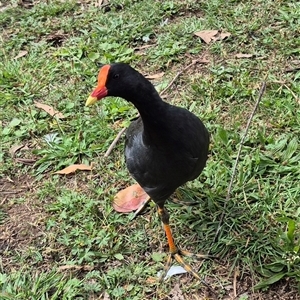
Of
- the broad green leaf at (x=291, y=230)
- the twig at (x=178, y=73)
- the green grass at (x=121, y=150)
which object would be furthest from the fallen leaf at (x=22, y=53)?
the broad green leaf at (x=291, y=230)

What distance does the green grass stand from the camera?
10.6 ft

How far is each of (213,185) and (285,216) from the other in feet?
1.82

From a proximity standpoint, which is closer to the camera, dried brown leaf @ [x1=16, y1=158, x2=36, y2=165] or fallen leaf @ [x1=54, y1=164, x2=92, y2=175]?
fallen leaf @ [x1=54, y1=164, x2=92, y2=175]

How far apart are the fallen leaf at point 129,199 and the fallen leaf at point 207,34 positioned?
1.86 meters

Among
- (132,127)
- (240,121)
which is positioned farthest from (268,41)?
(132,127)

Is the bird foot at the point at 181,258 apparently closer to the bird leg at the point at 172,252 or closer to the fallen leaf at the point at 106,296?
the bird leg at the point at 172,252

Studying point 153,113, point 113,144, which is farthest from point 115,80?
point 113,144

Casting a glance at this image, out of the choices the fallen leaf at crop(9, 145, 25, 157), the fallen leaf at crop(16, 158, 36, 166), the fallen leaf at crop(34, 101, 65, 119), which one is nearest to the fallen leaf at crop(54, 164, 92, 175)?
the fallen leaf at crop(16, 158, 36, 166)

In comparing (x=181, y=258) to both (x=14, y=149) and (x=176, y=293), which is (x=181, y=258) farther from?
(x=14, y=149)

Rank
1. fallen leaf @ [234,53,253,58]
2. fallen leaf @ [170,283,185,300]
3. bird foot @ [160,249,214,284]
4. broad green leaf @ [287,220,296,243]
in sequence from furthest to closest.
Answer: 1. fallen leaf @ [234,53,253,58]
2. bird foot @ [160,249,214,284]
3. fallen leaf @ [170,283,185,300]
4. broad green leaf @ [287,220,296,243]

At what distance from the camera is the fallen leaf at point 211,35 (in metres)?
4.93

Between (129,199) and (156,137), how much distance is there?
1.09 meters

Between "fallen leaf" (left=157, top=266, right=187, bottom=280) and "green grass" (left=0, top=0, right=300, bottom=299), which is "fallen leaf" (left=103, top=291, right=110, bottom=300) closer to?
"green grass" (left=0, top=0, right=300, bottom=299)

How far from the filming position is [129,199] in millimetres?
3678
